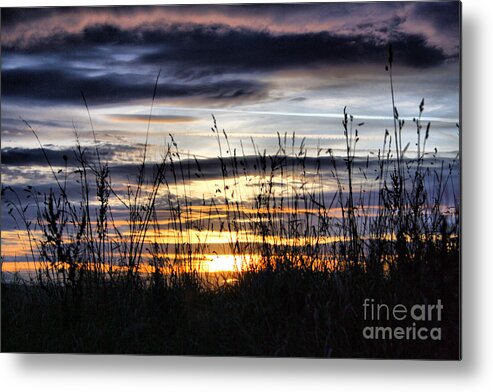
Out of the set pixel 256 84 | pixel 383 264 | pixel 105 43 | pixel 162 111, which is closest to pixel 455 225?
pixel 383 264

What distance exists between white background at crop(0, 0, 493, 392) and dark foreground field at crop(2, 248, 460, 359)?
84mm

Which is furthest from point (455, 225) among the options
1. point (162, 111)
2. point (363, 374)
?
point (162, 111)

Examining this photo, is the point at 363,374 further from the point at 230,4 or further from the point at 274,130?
the point at 230,4

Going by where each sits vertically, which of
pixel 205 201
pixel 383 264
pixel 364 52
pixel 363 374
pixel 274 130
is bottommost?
pixel 363 374

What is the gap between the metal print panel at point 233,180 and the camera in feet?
15.1

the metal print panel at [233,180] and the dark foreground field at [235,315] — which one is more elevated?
the metal print panel at [233,180]

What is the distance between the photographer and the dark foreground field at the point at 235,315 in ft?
15.1

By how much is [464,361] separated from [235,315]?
1.12 m

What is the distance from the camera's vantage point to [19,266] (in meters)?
4.84

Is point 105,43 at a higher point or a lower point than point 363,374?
higher

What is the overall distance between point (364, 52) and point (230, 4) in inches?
27.6

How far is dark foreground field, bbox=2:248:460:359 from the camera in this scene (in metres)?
4.59

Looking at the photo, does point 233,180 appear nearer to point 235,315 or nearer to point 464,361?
point 235,315

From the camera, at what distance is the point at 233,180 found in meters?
4.75
